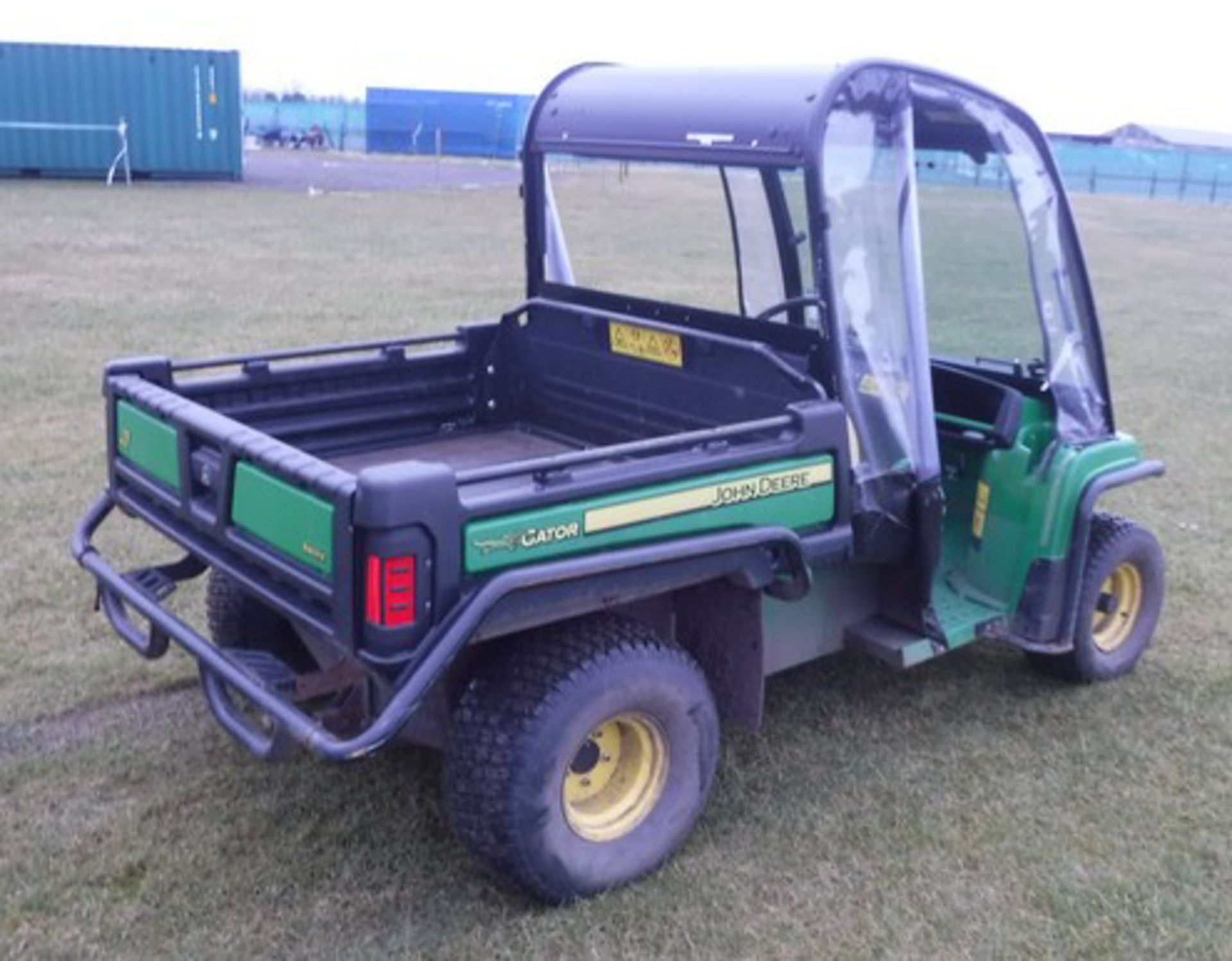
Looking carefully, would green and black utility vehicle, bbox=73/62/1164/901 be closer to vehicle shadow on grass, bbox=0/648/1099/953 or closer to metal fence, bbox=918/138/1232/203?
vehicle shadow on grass, bbox=0/648/1099/953

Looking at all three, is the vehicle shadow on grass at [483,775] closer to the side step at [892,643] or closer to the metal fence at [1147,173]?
the side step at [892,643]

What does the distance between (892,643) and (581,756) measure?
1.13 metres

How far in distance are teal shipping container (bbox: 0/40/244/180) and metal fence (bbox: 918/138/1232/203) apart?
24.6 meters

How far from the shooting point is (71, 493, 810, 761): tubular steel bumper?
9.45 feet

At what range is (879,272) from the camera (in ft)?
12.2

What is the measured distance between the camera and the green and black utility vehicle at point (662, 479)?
10.2ft

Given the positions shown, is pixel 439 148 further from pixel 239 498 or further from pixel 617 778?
pixel 617 778

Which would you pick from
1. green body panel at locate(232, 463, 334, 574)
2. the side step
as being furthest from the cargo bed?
the side step

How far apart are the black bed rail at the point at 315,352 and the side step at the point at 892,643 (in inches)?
65.7

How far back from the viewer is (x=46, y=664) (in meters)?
4.50

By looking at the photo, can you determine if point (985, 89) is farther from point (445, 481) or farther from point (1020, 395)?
point (445, 481)

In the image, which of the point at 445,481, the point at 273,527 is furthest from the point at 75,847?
the point at 445,481

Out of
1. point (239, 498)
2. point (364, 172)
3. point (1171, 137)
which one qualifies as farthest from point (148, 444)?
point (1171, 137)

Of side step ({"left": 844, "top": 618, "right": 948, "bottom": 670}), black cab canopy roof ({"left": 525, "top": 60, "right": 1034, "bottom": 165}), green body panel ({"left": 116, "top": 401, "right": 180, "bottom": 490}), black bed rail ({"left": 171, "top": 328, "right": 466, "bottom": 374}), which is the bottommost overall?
side step ({"left": 844, "top": 618, "right": 948, "bottom": 670})
